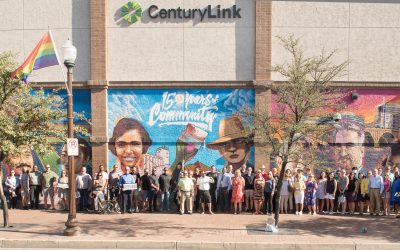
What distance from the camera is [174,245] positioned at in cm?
1261

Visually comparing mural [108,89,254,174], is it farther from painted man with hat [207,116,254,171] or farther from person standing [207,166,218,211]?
person standing [207,166,218,211]

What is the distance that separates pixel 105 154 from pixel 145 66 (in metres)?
4.03

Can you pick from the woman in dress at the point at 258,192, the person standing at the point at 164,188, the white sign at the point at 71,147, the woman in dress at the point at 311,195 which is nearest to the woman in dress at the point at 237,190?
the woman in dress at the point at 258,192

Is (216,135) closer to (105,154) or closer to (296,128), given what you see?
(105,154)

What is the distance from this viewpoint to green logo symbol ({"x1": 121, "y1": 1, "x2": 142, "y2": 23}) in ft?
65.1

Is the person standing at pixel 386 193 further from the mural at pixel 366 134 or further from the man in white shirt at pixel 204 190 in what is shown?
the man in white shirt at pixel 204 190

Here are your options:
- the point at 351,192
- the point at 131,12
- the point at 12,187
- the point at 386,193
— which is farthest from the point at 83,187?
the point at 386,193

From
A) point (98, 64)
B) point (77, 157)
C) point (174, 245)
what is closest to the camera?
point (174, 245)

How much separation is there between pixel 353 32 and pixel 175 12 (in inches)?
294

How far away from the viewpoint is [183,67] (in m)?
19.8

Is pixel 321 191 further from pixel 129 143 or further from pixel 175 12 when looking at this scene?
pixel 175 12

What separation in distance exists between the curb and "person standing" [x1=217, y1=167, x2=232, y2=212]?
19.7 ft

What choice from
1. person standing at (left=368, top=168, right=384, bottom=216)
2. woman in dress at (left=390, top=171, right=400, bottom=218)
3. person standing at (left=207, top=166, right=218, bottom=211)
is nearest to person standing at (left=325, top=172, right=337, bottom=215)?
person standing at (left=368, top=168, right=384, bottom=216)

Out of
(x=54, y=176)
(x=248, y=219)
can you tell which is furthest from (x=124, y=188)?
(x=248, y=219)
